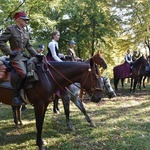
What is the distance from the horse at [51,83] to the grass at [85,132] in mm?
766

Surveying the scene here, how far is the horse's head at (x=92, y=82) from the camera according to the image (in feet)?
18.0

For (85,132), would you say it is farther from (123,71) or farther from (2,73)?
(123,71)

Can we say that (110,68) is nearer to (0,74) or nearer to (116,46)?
(116,46)

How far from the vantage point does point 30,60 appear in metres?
5.21

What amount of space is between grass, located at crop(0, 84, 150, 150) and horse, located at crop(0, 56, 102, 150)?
2.51ft

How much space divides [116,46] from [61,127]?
24.0 m

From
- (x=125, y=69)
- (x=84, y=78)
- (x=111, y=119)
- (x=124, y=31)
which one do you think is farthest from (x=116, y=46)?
(x=84, y=78)

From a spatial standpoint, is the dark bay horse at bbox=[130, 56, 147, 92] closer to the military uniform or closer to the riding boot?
the military uniform

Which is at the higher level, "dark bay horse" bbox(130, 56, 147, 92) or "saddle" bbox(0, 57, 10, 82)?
"saddle" bbox(0, 57, 10, 82)

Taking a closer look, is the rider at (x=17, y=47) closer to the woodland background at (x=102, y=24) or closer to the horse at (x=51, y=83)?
the horse at (x=51, y=83)

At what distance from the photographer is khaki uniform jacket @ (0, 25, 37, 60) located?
16.5 feet

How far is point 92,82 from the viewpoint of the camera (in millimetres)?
5512

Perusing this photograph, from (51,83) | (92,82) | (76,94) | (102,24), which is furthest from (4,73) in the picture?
(102,24)

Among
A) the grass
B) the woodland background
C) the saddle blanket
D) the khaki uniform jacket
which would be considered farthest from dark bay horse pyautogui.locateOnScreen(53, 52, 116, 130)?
the woodland background
